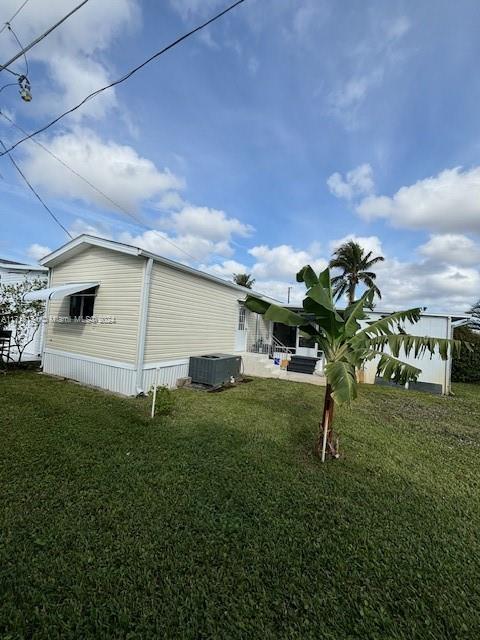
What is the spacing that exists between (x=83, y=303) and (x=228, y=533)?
9363 millimetres

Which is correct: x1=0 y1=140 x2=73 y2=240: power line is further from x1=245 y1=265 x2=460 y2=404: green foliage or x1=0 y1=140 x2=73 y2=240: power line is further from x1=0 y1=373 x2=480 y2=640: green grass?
x1=245 y1=265 x2=460 y2=404: green foliage

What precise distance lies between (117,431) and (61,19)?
275 inches

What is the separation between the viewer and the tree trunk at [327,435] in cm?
498

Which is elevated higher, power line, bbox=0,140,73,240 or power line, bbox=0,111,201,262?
power line, bbox=0,111,201,262

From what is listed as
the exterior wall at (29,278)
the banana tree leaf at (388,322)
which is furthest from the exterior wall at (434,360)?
the exterior wall at (29,278)

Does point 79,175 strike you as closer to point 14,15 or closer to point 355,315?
point 14,15

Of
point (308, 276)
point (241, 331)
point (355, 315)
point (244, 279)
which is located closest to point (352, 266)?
point (244, 279)

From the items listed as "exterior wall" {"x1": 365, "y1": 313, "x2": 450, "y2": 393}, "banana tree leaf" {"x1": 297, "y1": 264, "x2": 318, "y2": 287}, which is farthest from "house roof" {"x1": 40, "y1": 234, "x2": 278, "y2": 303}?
"exterior wall" {"x1": 365, "y1": 313, "x2": 450, "y2": 393}

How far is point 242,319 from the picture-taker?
15344 mm

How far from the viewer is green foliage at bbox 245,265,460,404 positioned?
4.27 metres

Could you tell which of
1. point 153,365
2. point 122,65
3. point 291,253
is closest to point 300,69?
point 122,65

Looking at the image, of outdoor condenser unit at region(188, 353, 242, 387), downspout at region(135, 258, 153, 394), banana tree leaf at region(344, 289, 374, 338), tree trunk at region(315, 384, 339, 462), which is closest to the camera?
banana tree leaf at region(344, 289, 374, 338)

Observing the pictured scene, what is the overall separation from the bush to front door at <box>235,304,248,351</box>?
470 inches

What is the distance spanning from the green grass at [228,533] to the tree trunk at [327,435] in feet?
0.72
